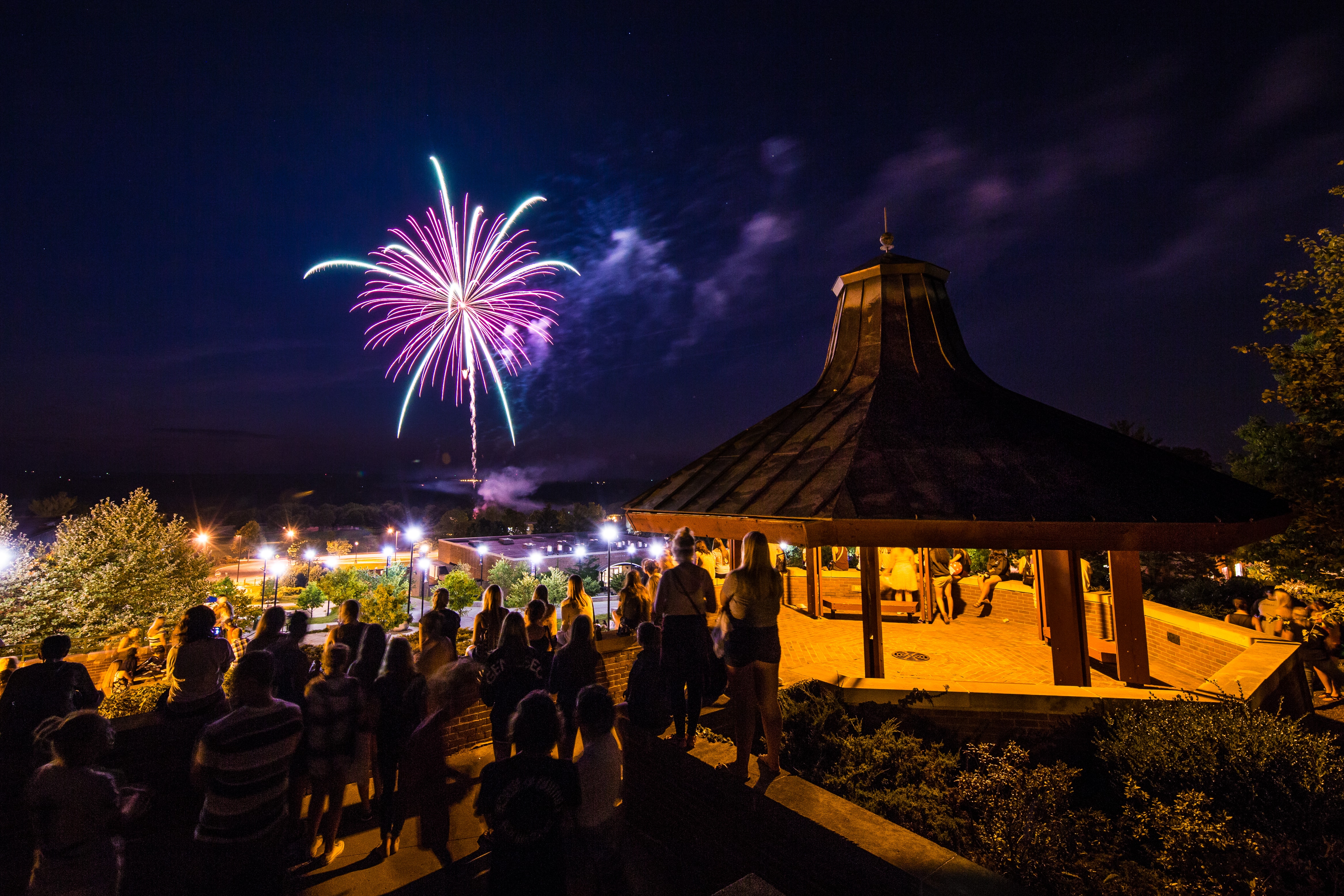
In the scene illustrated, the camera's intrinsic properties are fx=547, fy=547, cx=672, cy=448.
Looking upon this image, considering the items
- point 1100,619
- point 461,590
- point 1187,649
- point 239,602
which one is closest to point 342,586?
point 239,602

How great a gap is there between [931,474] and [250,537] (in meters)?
69.3

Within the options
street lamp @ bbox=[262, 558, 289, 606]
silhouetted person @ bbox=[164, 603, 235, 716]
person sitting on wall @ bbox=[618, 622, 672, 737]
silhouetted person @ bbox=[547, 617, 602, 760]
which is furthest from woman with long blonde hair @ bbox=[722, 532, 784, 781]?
street lamp @ bbox=[262, 558, 289, 606]

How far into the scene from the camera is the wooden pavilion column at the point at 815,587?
1229 cm

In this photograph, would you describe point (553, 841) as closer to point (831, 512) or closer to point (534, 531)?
point (831, 512)

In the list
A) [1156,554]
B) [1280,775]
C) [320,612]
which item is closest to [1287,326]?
[1280,775]

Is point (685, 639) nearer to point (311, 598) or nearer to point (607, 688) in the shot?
point (607, 688)

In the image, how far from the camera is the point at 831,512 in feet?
20.3

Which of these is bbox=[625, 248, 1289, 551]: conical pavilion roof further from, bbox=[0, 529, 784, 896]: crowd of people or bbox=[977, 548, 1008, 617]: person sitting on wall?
bbox=[977, 548, 1008, 617]: person sitting on wall

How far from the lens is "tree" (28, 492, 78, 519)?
273ft

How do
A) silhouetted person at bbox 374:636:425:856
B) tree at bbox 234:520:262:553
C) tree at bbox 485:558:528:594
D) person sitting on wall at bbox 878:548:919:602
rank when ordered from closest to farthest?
1. silhouetted person at bbox 374:636:425:856
2. person sitting on wall at bbox 878:548:919:602
3. tree at bbox 485:558:528:594
4. tree at bbox 234:520:262:553

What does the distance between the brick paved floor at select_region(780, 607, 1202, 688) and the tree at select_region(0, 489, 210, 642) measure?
664 inches

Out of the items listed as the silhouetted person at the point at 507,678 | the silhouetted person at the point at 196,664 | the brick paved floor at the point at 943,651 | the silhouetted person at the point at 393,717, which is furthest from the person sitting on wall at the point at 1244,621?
the silhouetted person at the point at 196,664

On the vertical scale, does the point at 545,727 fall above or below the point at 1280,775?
above

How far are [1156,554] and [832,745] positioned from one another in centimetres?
1797
